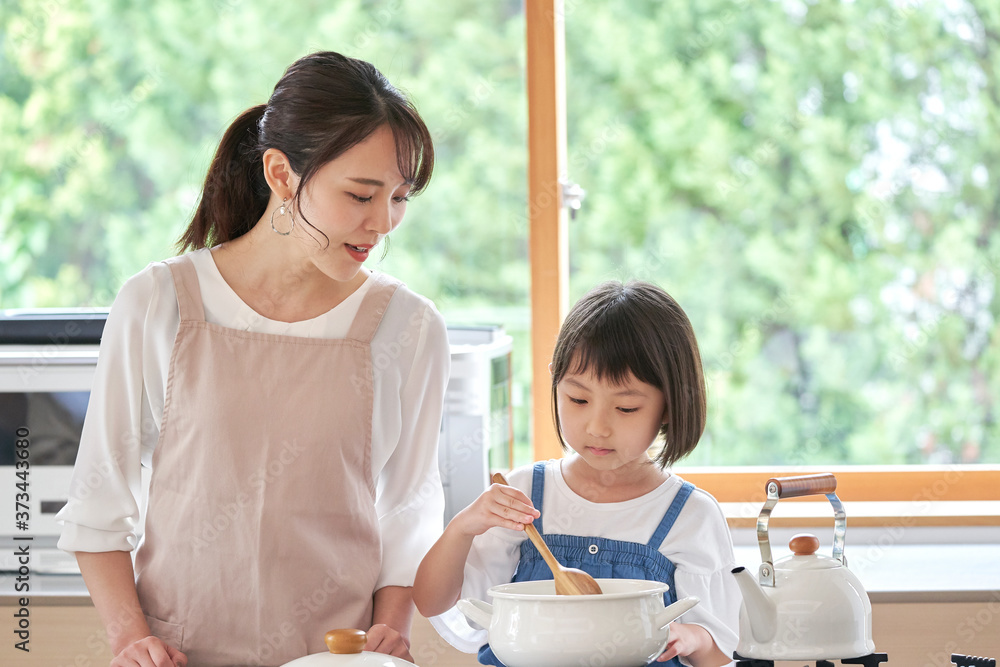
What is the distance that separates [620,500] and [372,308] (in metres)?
0.36

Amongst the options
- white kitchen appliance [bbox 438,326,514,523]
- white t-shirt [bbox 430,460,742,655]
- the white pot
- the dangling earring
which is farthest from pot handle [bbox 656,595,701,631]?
white kitchen appliance [bbox 438,326,514,523]

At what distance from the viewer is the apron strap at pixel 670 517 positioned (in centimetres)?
107

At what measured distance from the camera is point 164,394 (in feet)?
3.60

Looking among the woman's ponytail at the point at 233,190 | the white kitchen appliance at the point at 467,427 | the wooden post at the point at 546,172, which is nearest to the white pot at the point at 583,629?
the woman's ponytail at the point at 233,190

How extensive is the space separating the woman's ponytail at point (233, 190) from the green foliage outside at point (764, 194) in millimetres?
708

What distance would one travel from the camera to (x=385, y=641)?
1025 mm

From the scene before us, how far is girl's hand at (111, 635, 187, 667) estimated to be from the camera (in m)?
0.99

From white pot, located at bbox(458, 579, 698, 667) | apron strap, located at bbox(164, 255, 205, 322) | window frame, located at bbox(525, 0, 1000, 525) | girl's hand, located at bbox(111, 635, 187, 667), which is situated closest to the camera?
white pot, located at bbox(458, 579, 698, 667)

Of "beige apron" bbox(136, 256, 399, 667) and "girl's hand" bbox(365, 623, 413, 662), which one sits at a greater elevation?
"beige apron" bbox(136, 256, 399, 667)

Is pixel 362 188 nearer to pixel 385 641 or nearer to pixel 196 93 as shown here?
pixel 385 641

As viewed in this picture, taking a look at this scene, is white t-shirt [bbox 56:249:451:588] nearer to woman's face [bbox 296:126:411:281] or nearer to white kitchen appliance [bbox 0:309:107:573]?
woman's face [bbox 296:126:411:281]

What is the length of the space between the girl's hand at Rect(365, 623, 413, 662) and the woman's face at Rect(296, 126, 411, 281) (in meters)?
0.39

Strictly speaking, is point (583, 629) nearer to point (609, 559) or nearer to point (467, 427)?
point (609, 559)

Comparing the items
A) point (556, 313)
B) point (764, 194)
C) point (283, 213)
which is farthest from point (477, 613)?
point (764, 194)
